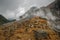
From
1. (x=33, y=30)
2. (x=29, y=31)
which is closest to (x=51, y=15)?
(x=33, y=30)

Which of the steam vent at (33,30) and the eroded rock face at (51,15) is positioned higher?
the eroded rock face at (51,15)

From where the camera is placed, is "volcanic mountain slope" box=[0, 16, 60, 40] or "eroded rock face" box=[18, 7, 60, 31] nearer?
"volcanic mountain slope" box=[0, 16, 60, 40]

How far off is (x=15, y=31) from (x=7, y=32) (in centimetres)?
146

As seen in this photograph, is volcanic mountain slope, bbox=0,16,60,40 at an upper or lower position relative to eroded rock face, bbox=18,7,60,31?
lower

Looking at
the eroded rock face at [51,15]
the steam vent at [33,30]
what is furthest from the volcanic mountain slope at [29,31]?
the eroded rock face at [51,15]

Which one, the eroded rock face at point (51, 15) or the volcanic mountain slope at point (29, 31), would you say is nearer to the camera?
the volcanic mountain slope at point (29, 31)

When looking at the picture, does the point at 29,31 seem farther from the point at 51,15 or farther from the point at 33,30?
the point at 51,15

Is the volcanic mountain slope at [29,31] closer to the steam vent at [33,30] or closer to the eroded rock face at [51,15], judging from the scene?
the steam vent at [33,30]

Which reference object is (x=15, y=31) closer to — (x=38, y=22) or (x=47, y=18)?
(x=38, y=22)

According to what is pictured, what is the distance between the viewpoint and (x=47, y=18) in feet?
113

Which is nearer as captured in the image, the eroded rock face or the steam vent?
the steam vent

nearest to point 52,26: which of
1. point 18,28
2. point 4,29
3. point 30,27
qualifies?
point 30,27

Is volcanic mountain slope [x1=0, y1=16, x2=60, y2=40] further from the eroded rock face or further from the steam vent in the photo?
the eroded rock face

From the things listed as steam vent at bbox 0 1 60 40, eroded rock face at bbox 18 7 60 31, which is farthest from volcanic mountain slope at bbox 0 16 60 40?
eroded rock face at bbox 18 7 60 31
